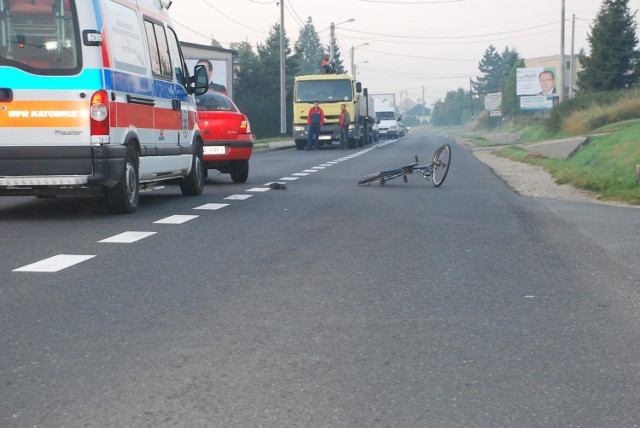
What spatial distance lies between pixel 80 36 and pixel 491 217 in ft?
15.3

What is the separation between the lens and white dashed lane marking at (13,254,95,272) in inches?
281

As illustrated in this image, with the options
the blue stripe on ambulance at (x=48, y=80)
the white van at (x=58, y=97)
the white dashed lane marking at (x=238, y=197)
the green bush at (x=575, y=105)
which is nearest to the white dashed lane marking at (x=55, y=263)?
the white van at (x=58, y=97)

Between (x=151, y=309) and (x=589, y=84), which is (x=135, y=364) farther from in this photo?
(x=589, y=84)

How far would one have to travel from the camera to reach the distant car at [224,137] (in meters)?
17.0

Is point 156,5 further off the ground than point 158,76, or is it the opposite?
point 156,5

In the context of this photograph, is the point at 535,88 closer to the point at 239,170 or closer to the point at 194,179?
the point at 239,170

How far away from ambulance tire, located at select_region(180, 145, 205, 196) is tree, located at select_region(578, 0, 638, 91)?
44.8 m

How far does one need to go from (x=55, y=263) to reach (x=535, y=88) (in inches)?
4023

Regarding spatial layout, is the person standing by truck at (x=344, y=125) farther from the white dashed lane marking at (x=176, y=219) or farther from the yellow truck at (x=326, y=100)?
the white dashed lane marking at (x=176, y=219)

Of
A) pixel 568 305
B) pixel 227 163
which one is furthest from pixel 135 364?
pixel 227 163

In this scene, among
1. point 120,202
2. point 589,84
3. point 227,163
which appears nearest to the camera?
point 120,202

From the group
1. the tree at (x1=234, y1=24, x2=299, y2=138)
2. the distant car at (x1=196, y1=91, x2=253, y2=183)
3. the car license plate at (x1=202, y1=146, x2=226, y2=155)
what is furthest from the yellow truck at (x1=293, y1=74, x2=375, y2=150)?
the tree at (x1=234, y1=24, x2=299, y2=138)

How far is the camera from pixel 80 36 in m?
10.2

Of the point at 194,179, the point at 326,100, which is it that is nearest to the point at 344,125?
the point at 326,100
